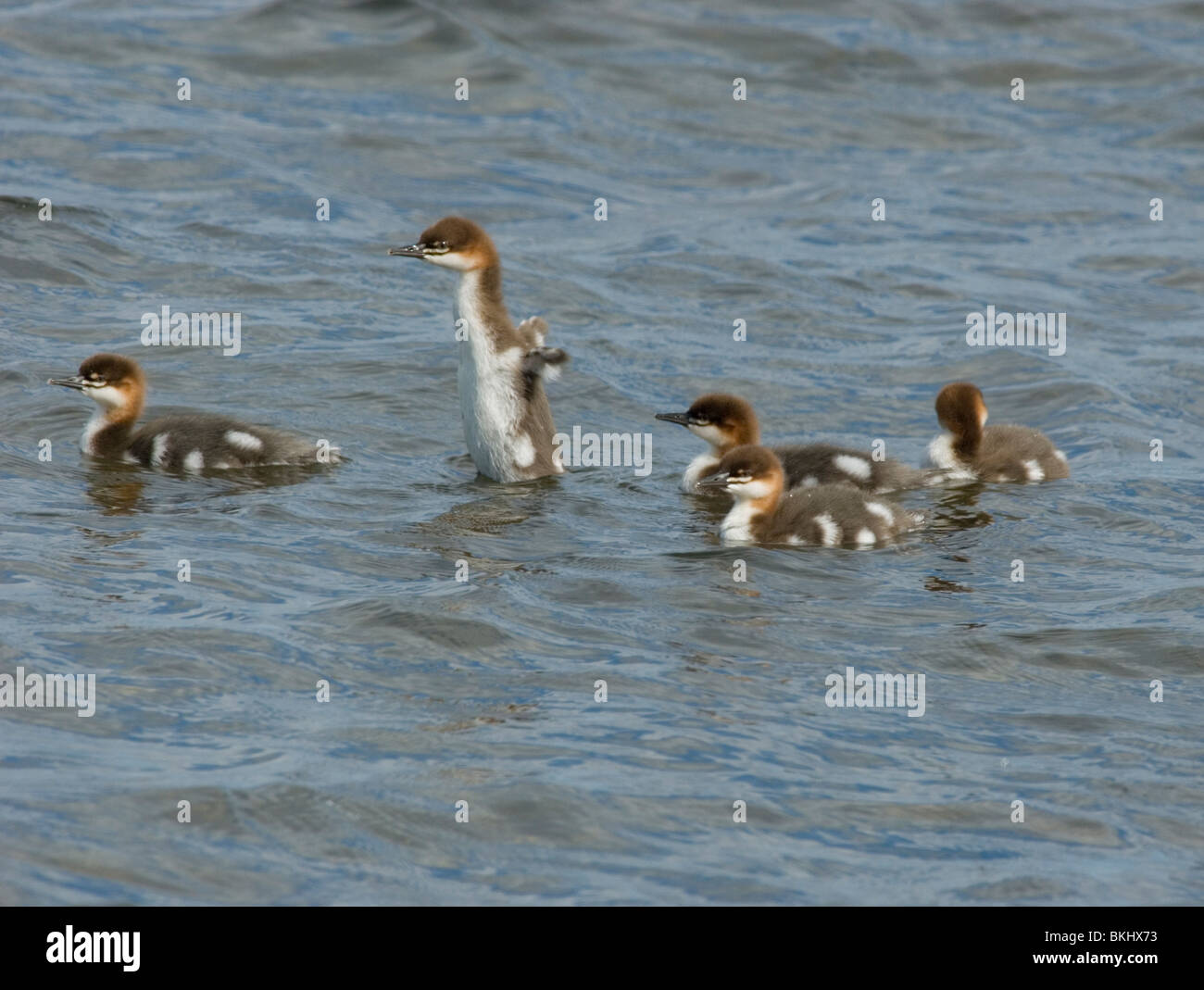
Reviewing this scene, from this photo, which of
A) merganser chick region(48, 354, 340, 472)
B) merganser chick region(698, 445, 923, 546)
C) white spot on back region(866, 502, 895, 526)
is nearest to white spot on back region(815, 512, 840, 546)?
merganser chick region(698, 445, 923, 546)

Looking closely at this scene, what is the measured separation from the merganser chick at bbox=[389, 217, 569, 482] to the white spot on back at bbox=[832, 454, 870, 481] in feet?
5.38

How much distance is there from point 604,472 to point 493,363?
1.03 meters

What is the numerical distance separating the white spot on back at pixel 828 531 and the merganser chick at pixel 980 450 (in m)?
1.63

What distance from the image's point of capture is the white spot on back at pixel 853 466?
390 inches

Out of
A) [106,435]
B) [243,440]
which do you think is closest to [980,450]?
[243,440]

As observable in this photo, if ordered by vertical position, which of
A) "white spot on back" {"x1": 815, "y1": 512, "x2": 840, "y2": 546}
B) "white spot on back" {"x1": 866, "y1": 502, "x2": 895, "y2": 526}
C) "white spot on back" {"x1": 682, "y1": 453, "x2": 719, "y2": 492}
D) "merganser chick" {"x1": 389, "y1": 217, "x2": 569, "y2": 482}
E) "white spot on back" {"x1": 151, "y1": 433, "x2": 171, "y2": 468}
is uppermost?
"merganser chick" {"x1": 389, "y1": 217, "x2": 569, "y2": 482}

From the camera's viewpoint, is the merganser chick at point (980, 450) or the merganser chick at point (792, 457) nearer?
the merganser chick at point (792, 457)

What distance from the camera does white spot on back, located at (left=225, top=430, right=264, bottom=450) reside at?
32.0 feet

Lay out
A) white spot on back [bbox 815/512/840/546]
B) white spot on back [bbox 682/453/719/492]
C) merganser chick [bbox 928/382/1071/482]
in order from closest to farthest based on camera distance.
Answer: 1. white spot on back [bbox 815/512/840/546]
2. white spot on back [bbox 682/453/719/492]
3. merganser chick [bbox 928/382/1071/482]

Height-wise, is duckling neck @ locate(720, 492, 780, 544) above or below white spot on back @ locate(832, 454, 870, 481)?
below

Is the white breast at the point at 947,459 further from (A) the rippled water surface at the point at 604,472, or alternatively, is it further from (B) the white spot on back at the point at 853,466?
(B) the white spot on back at the point at 853,466

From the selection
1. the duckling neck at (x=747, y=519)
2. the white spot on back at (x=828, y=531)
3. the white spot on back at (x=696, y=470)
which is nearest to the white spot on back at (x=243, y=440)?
the white spot on back at (x=696, y=470)

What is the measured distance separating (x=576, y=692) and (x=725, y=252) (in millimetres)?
8380

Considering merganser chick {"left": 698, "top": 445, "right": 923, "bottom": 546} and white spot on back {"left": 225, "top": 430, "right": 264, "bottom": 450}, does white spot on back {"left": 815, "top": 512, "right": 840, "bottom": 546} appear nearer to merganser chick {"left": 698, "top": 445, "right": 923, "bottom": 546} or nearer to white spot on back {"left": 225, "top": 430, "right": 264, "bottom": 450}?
merganser chick {"left": 698, "top": 445, "right": 923, "bottom": 546}
